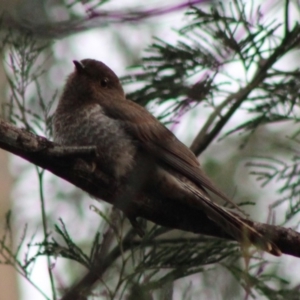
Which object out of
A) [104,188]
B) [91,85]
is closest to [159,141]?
[104,188]

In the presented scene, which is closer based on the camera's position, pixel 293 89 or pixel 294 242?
pixel 294 242

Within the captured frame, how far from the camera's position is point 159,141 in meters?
4.89

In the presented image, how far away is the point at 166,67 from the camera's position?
504 cm

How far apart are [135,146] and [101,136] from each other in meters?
0.22

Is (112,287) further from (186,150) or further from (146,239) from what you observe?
(186,150)

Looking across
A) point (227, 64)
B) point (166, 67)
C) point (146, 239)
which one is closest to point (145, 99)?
point (166, 67)

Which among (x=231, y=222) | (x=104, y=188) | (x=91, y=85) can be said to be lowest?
(x=231, y=222)

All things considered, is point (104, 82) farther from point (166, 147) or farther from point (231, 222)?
point (231, 222)

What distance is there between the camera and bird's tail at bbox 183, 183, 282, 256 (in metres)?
3.88

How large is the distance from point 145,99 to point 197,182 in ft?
2.38

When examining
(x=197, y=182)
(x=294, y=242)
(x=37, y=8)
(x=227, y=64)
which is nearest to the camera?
(x=294, y=242)

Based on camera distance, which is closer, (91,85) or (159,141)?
(159,141)

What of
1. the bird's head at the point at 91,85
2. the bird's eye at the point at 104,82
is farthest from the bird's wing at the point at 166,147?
the bird's eye at the point at 104,82

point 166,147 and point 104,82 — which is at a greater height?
point 104,82
